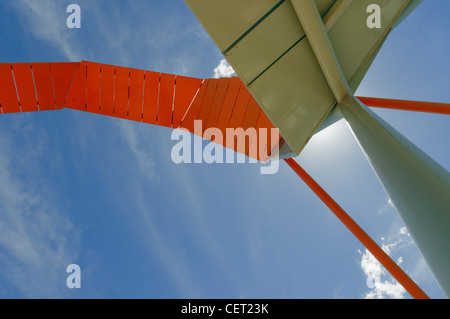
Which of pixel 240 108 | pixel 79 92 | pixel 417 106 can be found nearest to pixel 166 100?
pixel 240 108

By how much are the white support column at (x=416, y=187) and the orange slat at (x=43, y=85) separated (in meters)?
6.51

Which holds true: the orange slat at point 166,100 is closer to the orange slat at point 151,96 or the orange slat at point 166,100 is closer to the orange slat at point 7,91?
the orange slat at point 151,96

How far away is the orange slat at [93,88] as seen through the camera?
7.11 meters

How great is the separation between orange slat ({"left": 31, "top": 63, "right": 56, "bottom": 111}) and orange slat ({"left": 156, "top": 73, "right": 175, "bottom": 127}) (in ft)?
7.65

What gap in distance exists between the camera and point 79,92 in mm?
7309

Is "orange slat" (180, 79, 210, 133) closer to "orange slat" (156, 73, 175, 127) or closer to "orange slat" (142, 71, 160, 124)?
"orange slat" (156, 73, 175, 127)

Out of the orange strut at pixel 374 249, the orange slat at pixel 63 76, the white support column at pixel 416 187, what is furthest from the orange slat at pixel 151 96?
the white support column at pixel 416 187

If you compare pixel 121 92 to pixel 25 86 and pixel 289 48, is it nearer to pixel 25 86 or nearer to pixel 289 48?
pixel 25 86

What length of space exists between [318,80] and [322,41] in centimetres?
50

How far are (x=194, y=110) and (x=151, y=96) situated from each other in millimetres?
1004

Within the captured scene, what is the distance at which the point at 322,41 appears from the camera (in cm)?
344
